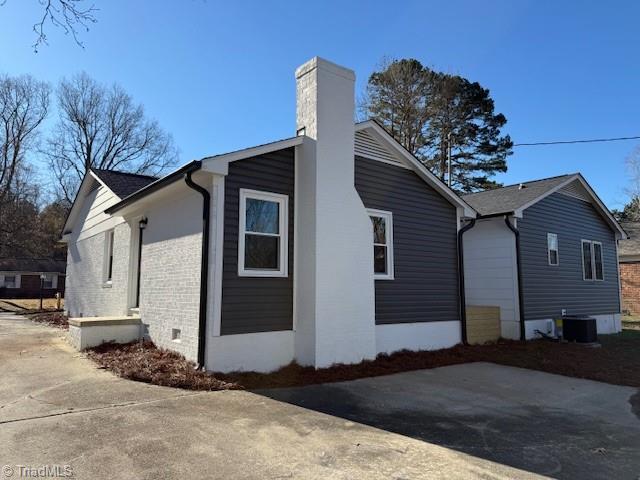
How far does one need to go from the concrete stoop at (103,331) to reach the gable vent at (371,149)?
234 inches

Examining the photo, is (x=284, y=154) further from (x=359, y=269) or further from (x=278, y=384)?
(x=278, y=384)

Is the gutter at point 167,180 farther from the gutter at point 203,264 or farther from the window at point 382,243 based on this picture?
the window at point 382,243

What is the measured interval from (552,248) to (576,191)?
274 centimetres

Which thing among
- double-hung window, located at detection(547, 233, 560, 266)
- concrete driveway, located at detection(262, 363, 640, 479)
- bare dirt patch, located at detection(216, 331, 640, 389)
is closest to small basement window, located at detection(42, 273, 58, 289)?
bare dirt patch, located at detection(216, 331, 640, 389)

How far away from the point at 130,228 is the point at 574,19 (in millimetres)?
12653

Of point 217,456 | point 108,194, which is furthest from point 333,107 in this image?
point 108,194

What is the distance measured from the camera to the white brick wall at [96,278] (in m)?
11.1

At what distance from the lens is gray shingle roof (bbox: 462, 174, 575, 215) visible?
12977 millimetres

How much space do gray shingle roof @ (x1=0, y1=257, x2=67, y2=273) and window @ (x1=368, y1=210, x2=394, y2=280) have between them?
134 ft

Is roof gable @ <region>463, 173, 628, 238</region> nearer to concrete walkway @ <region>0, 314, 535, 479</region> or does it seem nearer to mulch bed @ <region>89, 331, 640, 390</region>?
mulch bed @ <region>89, 331, 640, 390</region>

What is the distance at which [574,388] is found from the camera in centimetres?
737

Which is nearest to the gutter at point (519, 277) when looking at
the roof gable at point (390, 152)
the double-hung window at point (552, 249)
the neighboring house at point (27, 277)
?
the double-hung window at point (552, 249)

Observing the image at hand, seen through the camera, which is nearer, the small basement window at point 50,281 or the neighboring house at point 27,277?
the neighboring house at point 27,277

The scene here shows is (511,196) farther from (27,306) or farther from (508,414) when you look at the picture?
(27,306)
